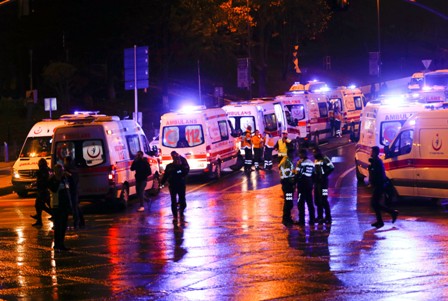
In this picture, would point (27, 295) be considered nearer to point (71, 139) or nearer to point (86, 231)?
point (86, 231)

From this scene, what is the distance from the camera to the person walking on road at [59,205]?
15.9 meters

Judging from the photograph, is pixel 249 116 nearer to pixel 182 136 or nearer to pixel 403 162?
pixel 182 136

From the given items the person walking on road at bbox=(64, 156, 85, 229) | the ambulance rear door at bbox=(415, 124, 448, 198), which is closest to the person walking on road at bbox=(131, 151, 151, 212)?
the person walking on road at bbox=(64, 156, 85, 229)

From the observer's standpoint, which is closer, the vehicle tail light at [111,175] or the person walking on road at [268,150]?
the vehicle tail light at [111,175]

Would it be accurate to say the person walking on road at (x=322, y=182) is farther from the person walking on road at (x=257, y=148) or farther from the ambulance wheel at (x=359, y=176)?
the person walking on road at (x=257, y=148)

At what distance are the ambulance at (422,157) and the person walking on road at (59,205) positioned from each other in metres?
8.64

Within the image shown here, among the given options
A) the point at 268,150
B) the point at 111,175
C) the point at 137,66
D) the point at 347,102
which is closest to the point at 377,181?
the point at 111,175

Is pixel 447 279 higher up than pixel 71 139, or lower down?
lower down

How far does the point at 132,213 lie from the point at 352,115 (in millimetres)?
30419

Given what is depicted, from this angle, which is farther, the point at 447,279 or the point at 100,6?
the point at 100,6

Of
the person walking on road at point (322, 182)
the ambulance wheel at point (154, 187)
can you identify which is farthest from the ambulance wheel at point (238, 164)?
the person walking on road at point (322, 182)

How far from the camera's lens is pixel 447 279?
11.9m

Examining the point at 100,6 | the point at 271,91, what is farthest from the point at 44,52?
the point at 271,91

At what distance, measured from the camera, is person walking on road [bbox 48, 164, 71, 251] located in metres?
15.9
